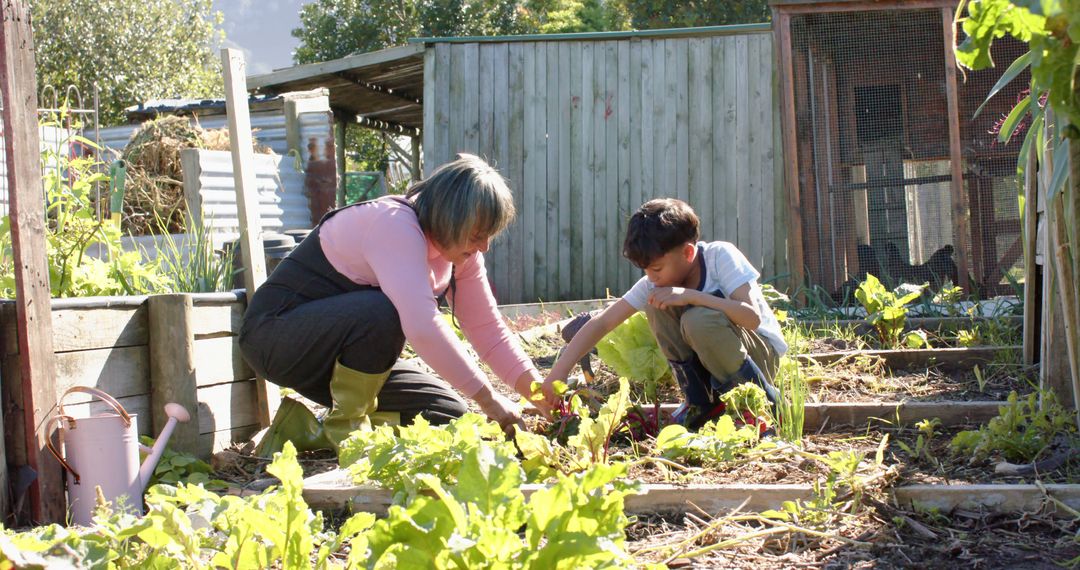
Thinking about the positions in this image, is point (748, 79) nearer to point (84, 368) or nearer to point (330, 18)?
point (84, 368)

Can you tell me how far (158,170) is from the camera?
24.6 feet

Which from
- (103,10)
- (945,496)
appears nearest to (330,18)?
(103,10)

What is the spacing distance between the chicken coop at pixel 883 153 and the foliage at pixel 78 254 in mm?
4842

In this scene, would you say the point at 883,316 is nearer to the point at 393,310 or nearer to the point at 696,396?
A: the point at 696,396

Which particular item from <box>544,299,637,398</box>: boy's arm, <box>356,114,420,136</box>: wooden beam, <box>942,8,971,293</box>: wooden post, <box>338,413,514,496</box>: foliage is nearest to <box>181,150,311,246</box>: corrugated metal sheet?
<box>544,299,637,398</box>: boy's arm

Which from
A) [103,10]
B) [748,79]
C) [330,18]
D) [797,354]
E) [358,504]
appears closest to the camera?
[358,504]

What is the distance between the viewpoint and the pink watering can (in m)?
2.49

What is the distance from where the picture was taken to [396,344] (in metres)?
3.00

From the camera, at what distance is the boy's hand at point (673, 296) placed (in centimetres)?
300

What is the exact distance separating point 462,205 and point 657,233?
0.64 m

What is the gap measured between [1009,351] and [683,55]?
4.71 m

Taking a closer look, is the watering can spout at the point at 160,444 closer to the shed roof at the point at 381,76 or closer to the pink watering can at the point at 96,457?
the pink watering can at the point at 96,457

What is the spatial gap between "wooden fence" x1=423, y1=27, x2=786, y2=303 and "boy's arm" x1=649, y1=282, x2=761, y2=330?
487 cm

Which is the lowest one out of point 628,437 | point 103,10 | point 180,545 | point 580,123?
point 628,437
